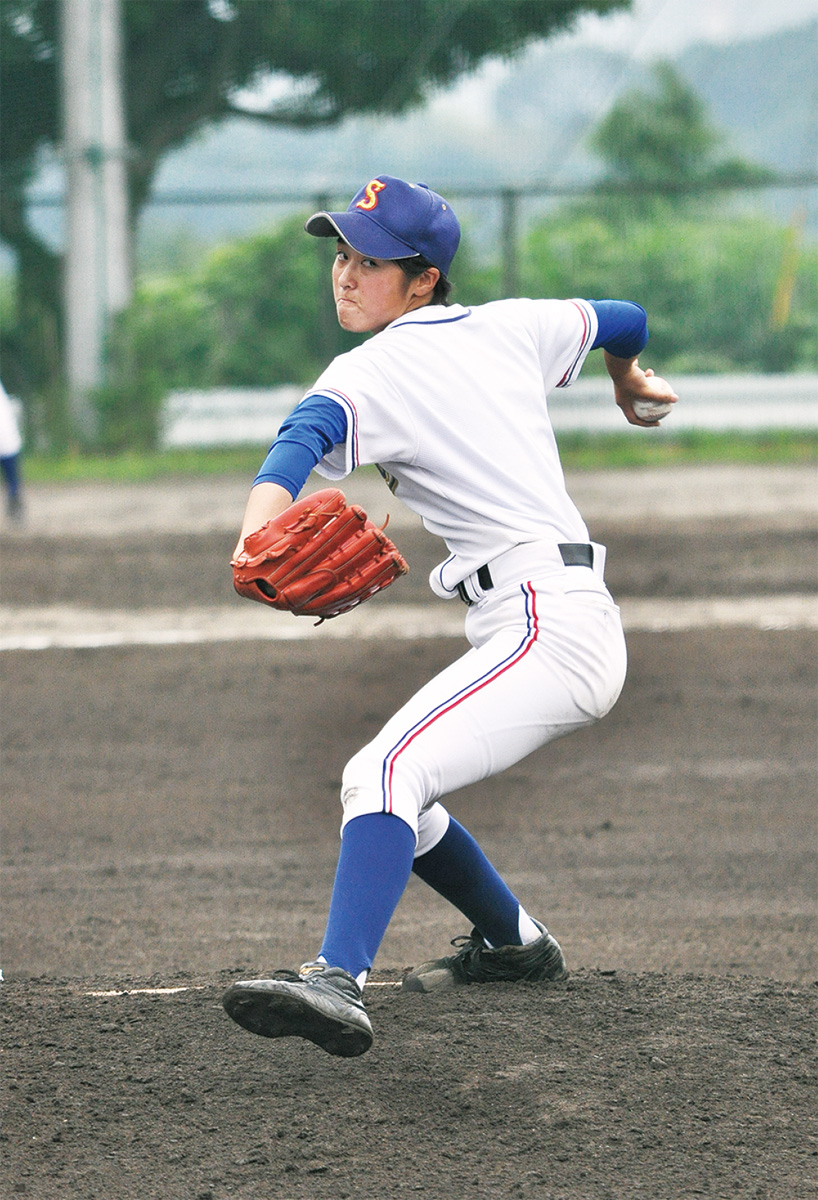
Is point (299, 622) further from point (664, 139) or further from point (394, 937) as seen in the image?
point (664, 139)

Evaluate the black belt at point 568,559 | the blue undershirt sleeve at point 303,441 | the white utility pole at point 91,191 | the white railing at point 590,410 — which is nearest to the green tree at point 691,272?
the white railing at point 590,410

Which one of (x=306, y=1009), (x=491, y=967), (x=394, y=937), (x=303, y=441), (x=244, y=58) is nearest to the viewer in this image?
(x=306, y=1009)

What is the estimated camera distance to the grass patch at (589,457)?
Answer: 48.4ft

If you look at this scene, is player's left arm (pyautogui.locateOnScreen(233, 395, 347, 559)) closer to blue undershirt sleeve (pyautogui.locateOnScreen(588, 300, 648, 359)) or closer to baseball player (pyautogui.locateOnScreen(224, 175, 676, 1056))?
baseball player (pyautogui.locateOnScreen(224, 175, 676, 1056))

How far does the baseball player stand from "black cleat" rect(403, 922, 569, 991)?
24 centimetres

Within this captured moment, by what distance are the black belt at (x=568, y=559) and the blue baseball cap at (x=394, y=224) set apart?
0.63m

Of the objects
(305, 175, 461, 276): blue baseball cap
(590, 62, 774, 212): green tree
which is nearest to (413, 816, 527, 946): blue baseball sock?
(305, 175, 461, 276): blue baseball cap

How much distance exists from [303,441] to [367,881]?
0.81 metres

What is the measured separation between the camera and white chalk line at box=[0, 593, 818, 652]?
8.55 metres

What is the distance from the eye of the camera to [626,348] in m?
3.54

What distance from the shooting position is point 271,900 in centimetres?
464

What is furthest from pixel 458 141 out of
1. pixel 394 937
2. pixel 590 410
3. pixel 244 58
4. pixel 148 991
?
pixel 148 991

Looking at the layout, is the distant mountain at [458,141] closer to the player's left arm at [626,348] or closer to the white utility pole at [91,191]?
the white utility pole at [91,191]

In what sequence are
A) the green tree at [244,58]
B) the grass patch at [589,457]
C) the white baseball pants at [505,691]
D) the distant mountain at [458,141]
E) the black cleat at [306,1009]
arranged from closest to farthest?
the black cleat at [306,1009] → the white baseball pants at [505,691] → the grass patch at [589,457] → the green tree at [244,58] → the distant mountain at [458,141]
